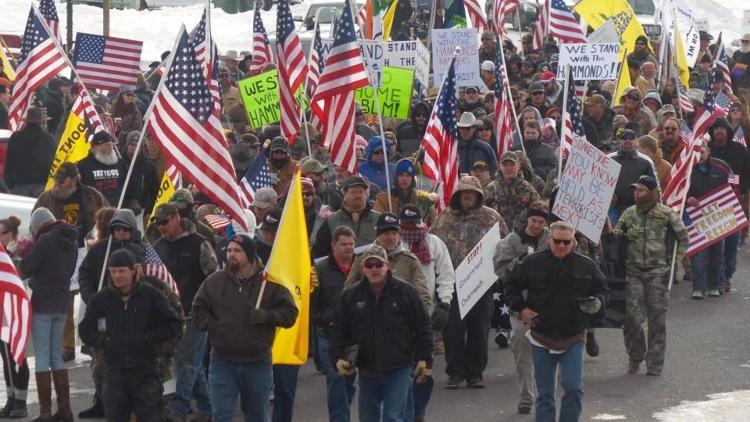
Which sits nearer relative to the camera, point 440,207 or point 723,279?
point 440,207

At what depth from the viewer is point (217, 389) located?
37.8 ft

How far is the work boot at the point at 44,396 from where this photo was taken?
Result: 12938mm

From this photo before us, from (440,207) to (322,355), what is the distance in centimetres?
480

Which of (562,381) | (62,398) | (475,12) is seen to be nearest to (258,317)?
(562,381)

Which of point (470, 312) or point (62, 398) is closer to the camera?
point (62, 398)

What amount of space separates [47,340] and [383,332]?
3.11 m

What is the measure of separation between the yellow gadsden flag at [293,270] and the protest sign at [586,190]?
2716mm

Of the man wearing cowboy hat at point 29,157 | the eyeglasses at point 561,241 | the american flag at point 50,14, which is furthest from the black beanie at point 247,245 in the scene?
the american flag at point 50,14

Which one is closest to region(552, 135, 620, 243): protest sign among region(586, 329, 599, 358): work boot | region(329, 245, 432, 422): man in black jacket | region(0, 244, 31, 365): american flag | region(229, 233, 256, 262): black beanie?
region(586, 329, 599, 358): work boot

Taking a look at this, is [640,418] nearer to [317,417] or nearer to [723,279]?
[317,417]

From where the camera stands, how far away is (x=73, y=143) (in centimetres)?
1745

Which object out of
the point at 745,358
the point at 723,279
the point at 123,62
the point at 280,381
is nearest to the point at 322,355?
the point at 280,381

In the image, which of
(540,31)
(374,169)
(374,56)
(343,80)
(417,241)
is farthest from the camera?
(540,31)

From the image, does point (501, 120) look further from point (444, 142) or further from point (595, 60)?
point (444, 142)
